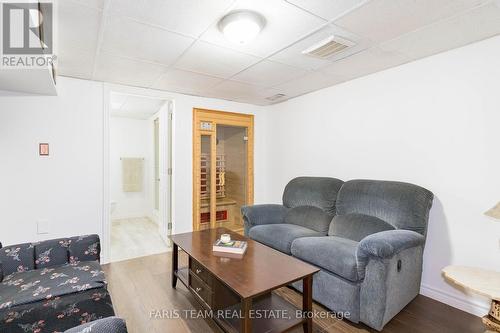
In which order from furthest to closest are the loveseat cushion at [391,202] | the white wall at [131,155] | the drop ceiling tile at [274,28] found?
the white wall at [131,155]
the loveseat cushion at [391,202]
the drop ceiling tile at [274,28]

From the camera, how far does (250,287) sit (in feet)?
5.18

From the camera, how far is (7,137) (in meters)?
2.74

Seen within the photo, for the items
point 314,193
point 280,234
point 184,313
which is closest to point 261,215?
point 280,234

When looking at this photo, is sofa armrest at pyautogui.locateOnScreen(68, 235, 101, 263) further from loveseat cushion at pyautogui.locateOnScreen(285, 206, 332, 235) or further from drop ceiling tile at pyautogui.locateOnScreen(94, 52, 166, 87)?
loveseat cushion at pyautogui.locateOnScreen(285, 206, 332, 235)

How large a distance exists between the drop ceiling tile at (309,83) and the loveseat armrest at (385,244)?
6.32 ft

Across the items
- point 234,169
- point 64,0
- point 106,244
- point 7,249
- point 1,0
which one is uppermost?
point 64,0

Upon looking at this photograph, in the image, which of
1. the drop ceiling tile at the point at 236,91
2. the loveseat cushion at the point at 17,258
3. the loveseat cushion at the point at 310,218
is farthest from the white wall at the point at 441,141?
the loveseat cushion at the point at 17,258

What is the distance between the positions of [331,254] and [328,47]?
1818 mm

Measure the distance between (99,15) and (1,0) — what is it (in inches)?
21.5

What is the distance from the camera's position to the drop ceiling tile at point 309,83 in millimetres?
3095

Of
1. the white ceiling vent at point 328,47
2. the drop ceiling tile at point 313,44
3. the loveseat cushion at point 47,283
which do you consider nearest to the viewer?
the loveseat cushion at point 47,283

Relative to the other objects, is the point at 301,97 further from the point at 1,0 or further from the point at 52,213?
the point at 52,213

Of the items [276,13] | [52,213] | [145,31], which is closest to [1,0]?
[145,31]

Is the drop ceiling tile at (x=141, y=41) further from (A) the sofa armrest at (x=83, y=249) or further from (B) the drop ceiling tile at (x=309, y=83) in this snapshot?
(A) the sofa armrest at (x=83, y=249)
